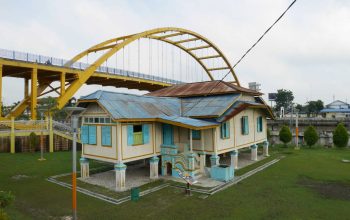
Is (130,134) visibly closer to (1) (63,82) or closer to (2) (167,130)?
(2) (167,130)

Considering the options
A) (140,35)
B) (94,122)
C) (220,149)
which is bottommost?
(220,149)

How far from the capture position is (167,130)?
55.1 ft

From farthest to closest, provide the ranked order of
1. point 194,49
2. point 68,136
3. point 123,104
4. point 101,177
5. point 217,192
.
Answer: point 194,49 < point 68,136 < point 101,177 < point 123,104 < point 217,192

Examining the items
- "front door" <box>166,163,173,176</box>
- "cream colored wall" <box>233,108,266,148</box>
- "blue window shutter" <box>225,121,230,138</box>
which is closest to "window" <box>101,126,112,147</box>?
"front door" <box>166,163,173,176</box>

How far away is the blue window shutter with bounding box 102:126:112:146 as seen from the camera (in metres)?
14.2

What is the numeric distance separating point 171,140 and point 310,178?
902cm

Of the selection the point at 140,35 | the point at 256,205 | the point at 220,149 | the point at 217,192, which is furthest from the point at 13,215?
the point at 140,35

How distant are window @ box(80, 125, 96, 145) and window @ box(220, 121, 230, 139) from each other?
8439mm

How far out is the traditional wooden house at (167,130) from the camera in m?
14.1

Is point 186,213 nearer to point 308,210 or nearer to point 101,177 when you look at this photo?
point 308,210

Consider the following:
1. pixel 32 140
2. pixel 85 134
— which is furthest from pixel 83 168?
pixel 32 140

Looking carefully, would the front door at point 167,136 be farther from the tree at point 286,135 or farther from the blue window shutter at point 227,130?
the tree at point 286,135

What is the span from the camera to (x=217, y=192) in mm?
12875

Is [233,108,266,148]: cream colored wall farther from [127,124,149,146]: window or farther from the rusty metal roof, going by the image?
[127,124,149,146]: window
